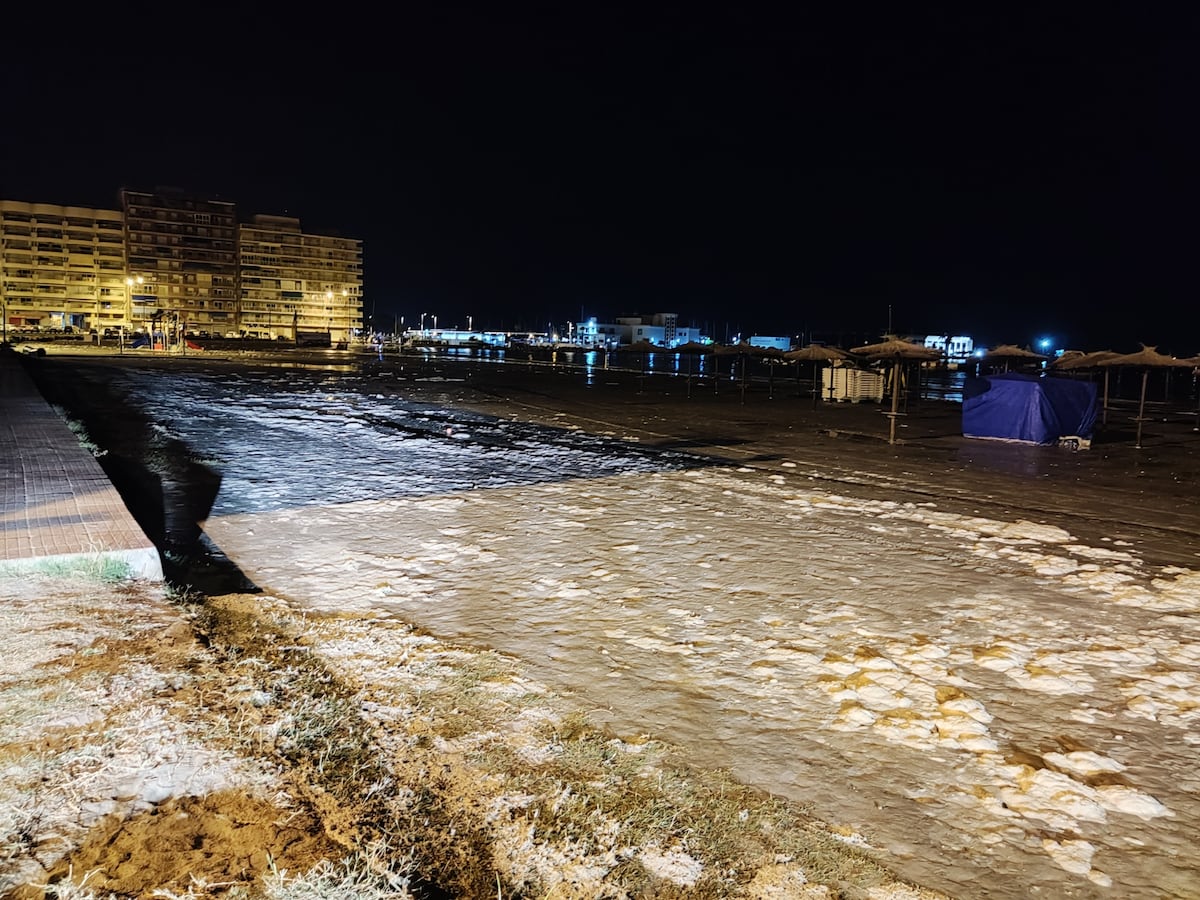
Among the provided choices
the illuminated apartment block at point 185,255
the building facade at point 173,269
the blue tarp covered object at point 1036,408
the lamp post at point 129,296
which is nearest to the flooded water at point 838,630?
the blue tarp covered object at point 1036,408

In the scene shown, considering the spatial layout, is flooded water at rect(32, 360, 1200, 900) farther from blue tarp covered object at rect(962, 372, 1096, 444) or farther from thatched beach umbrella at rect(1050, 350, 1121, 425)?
thatched beach umbrella at rect(1050, 350, 1121, 425)

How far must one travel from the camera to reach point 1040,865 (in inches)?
134

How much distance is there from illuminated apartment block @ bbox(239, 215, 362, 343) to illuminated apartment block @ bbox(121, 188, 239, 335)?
4.61 meters

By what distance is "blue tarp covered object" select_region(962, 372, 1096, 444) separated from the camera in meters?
18.7

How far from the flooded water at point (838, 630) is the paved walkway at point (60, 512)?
3.49 feet

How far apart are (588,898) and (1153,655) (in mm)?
5080

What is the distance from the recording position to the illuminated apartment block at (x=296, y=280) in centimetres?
15612

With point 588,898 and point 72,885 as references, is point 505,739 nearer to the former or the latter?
point 588,898

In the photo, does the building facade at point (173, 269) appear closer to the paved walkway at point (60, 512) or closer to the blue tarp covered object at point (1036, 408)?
the blue tarp covered object at point (1036, 408)

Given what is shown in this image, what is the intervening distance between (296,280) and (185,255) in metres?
23.6

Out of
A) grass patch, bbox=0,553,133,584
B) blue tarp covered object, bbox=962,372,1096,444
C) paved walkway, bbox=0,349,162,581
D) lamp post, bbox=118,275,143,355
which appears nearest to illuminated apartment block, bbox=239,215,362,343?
lamp post, bbox=118,275,143,355

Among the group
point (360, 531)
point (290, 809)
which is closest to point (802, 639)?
point (290, 809)

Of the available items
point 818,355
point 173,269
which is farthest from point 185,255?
point 818,355

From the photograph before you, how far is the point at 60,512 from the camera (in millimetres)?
Answer: 7965
